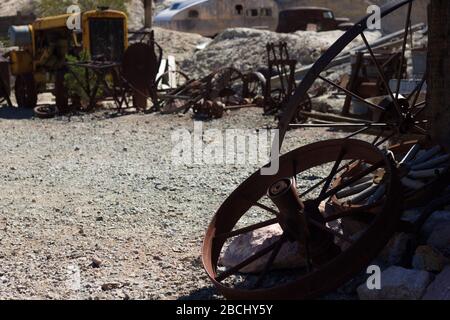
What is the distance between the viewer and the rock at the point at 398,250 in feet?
14.1

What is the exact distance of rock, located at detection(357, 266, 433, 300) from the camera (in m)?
3.89

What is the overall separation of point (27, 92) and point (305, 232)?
13.8m

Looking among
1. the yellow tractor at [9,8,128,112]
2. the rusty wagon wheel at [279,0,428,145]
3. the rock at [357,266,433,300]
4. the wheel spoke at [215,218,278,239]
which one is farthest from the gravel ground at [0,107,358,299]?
the yellow tractor at [9,8,128,112]

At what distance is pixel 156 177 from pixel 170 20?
2393cm

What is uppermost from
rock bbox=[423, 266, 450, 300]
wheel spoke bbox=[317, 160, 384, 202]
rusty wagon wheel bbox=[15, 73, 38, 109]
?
wheel spoke bbox=[317, 160, 384, 202]

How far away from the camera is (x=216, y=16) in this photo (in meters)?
31.4

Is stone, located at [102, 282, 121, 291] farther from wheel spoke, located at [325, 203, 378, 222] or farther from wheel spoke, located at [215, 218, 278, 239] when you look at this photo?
wheel spoke, located at [325, 203, 378, 222]

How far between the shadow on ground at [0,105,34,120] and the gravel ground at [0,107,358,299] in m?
3.58

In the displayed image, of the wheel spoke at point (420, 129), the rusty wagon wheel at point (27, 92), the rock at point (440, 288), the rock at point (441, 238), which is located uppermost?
the wheel spoke at point (420, 129)

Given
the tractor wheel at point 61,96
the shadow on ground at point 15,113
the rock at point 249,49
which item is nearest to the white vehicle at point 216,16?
the rock at point 249,49

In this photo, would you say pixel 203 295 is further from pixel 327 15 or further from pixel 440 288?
pixel 327 15

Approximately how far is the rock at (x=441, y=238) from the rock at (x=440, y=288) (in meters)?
0.34

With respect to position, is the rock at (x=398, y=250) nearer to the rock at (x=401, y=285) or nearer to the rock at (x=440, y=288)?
the rock at (x=401, y=285)
